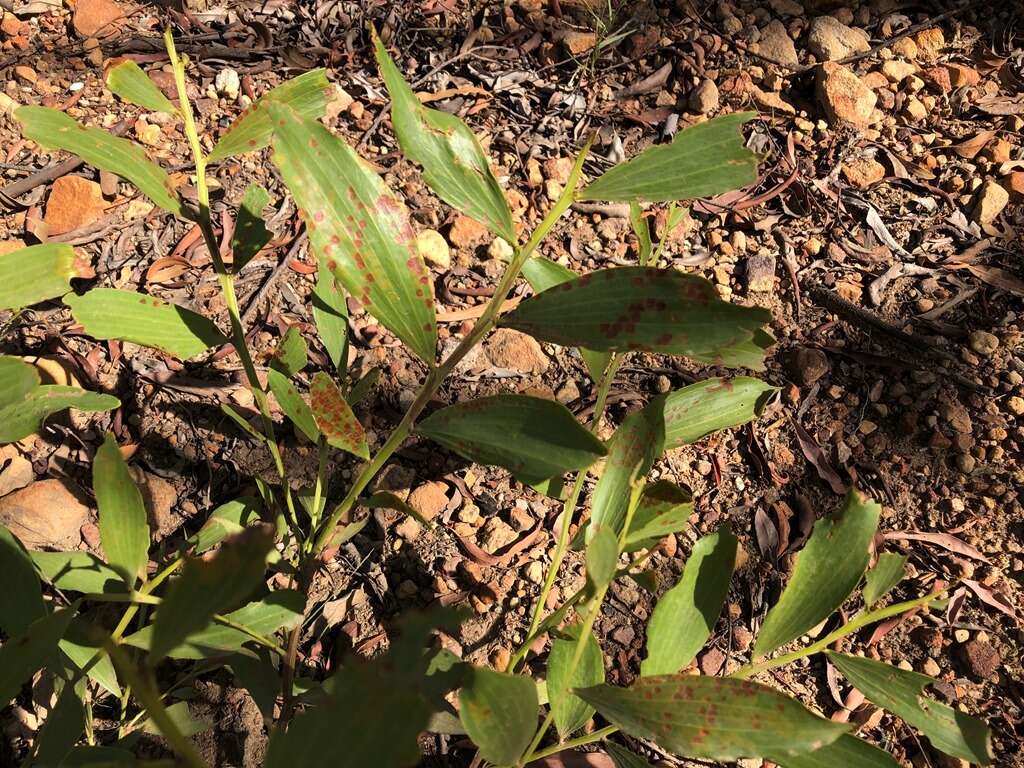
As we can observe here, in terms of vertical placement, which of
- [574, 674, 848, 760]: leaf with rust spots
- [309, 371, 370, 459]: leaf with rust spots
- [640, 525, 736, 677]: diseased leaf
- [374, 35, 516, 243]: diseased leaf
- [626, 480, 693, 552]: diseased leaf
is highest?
[374, 35, 516, 243]: diseased leaf

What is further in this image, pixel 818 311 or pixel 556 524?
pixel 818 311

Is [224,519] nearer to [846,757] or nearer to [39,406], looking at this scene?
[39,406]

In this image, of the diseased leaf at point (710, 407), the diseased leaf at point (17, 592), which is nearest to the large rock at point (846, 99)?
the diseased leaf at point (710, 407)

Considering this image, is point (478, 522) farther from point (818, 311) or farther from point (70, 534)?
point (818, 311)

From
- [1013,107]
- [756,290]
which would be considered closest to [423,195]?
[756,290]

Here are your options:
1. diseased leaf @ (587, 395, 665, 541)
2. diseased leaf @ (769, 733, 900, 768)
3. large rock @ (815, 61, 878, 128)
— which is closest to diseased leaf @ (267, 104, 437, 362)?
diseased leaf @ (587, 395, 665, 541)

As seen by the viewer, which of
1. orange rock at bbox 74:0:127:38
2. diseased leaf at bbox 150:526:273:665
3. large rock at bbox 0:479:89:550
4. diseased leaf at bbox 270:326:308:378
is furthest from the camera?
orange rock at bbox 74:0:127:38

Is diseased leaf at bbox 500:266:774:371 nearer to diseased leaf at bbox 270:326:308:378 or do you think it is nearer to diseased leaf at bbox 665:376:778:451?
diseased leaf at bbox 665:376:778:451
